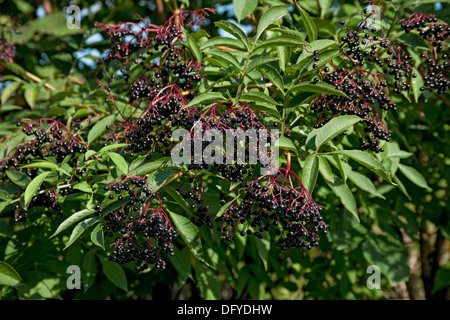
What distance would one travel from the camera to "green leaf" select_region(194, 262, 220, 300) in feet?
9.75

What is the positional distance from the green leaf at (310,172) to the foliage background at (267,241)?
0.24 metres

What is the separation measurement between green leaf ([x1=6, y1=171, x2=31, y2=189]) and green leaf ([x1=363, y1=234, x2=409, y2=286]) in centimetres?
205

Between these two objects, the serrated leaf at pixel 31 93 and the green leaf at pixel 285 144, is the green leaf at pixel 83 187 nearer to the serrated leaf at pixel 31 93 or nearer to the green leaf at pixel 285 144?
the green leaf at pixel 285 144

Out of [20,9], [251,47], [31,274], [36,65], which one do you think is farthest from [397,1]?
[20,9]

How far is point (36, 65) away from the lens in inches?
142

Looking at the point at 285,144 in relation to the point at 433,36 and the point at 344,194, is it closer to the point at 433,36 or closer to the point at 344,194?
the point at 344,194

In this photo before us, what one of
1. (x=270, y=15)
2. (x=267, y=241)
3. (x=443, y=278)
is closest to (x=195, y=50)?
(x=270, y=15)

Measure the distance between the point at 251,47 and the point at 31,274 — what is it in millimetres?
1703

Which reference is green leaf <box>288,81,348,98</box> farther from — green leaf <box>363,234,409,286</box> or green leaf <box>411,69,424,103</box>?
green leaf <box>363,234,409,286</box>

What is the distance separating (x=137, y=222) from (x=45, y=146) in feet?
2.49

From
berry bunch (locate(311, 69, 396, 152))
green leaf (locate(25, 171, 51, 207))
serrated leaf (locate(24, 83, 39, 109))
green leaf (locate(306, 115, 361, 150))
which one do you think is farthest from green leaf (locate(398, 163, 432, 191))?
serrated leaf (locate(24, 83, 39, 109))

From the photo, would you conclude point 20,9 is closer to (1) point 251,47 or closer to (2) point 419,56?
(1) point 251,47

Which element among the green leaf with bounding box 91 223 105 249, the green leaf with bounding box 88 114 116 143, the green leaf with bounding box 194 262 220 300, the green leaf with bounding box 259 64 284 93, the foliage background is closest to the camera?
the green leaf with bounding box 91 223 105 249

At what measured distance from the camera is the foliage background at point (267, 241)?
2539mm
